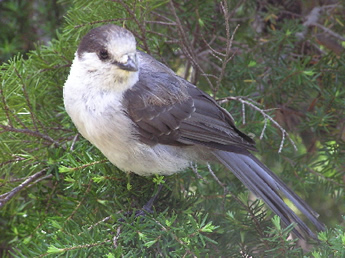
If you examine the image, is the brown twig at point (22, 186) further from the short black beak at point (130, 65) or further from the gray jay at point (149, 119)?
the short black beak at point (130, 65)

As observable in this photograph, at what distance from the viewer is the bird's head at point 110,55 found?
239cm

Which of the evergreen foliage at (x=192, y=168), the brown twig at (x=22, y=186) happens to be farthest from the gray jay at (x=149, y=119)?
the brown twig at (x=22, y=186)

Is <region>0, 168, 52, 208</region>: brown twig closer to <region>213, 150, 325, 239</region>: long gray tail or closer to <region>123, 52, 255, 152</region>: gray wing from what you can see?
<region>123, 52, 255, 152</region>: gray wing

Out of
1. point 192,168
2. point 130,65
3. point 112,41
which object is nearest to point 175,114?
point 192,168

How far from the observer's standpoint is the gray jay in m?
2.48

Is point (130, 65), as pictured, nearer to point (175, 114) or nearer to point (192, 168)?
point (175, 114)

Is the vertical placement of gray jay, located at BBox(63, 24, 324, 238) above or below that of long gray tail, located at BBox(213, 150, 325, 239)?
above

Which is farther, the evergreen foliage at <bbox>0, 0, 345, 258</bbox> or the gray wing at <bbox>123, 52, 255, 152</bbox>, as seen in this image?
the gray wing at <bbox>123, 52, 255, 152</bbox>

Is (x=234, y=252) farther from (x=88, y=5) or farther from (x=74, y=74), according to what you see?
(x=88, y=5)

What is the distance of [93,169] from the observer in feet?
7.98

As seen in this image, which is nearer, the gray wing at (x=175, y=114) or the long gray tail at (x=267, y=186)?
the long gray tail at (x=267, y=186)

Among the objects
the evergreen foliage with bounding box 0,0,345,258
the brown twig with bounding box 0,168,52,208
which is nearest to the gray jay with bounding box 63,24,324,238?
the evergreen foliage with bounding box 0,0,345,258

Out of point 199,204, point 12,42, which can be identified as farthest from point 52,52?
point 199,204

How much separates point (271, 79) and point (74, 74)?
1.19 metres
